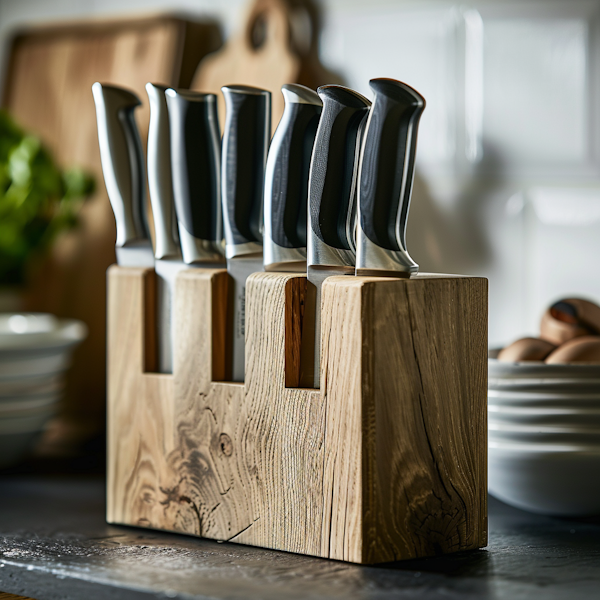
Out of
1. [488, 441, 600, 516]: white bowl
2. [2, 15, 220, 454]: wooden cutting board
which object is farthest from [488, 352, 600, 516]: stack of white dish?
[2, 15, 220, 454]: wooden cutting board

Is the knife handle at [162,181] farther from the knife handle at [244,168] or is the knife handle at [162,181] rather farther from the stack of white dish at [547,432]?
the stack of white dish at [547,432]

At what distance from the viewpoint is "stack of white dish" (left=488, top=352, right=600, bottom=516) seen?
692 mm

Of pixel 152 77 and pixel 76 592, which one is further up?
pixel 152 77

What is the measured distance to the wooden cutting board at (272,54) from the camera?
1.00m

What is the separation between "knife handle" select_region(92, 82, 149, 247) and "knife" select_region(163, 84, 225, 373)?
0.02m

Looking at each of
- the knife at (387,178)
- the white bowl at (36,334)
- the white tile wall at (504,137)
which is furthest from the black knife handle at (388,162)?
the white bowl at (36,334)

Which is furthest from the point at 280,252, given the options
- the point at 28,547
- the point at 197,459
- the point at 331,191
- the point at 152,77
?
the point at 152,77

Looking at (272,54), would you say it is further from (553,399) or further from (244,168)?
(553,399)

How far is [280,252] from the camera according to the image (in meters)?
0.65

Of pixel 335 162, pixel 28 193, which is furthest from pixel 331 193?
pixel 28 193

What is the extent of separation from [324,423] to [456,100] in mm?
469

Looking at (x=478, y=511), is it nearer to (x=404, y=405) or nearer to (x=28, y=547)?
(x=404, y=405)

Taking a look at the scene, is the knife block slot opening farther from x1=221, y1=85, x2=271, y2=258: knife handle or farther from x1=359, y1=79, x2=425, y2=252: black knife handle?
x1=359, y1=79, x2=425, y2=252: black knife handle

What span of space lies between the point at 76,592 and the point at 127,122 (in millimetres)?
361
